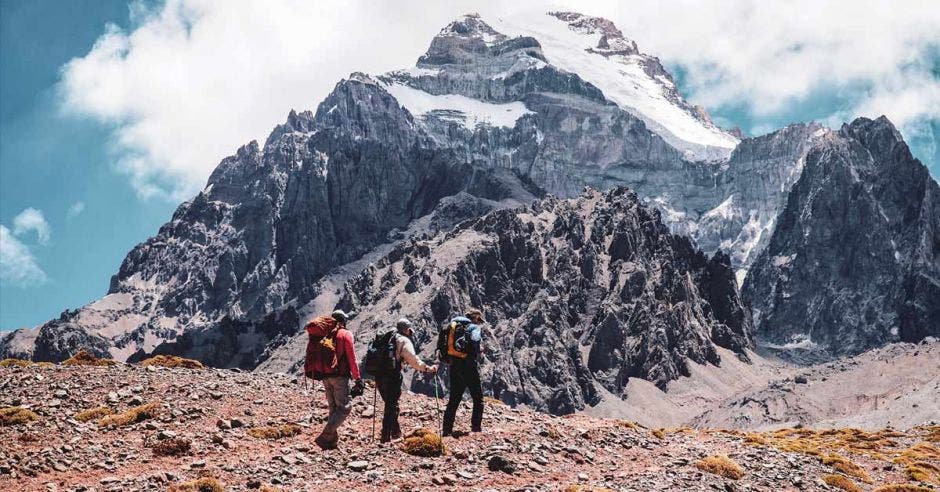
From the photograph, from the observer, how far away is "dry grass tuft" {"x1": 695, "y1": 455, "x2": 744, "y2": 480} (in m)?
35.0

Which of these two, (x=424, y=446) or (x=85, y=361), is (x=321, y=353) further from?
(x=85, y=361)

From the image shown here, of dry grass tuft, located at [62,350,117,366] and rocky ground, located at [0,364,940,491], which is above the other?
dry grass tuft, located at [62,350,117,366]

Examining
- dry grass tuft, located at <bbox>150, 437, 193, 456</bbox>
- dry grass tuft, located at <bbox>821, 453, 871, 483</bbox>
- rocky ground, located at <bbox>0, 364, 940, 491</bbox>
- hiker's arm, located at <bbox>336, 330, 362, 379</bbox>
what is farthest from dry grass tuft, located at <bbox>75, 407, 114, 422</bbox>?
dry grass tuft, located at <bbox>821, 453, 871, 483</bbox>

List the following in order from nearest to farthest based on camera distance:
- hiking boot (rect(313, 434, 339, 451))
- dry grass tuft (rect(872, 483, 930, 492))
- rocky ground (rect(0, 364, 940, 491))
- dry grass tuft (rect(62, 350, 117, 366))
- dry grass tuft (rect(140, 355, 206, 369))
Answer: rocky ground (rect(0, 364, 940, 491))
hiking boot (rect(313, 434, 339, 451))
dry grass tuft (rect(872, 483, 930, 492))
dry grass tuft (rect(62, 350, 117, 366))
dry grass tuft (rect(140, 355, 206, 369))

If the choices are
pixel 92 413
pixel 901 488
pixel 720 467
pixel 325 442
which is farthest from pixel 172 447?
pixel 901 488

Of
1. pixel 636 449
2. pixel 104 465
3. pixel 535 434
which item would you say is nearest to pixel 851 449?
pixel 636 449

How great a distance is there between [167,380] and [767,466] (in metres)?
26.6

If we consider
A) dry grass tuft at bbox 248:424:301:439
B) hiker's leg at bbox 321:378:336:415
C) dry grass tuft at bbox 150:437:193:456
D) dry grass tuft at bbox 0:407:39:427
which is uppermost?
hiker's leg at bbox 321:378:336:415

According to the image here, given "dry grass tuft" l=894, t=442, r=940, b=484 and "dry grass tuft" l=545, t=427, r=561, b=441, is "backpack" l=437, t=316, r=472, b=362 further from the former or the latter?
"dry grass tuft" l=894, t=442, r=940, b=484

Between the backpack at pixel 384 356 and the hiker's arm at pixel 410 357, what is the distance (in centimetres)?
32

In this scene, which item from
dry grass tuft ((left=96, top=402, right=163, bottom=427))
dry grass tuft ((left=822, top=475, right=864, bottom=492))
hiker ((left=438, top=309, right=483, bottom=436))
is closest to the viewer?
hiker ((left=438, top=309, right=483, bottom=436))

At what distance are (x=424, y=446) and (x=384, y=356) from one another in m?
3.56

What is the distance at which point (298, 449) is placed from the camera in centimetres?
3156

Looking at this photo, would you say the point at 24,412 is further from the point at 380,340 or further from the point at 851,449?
the point at 851,449
